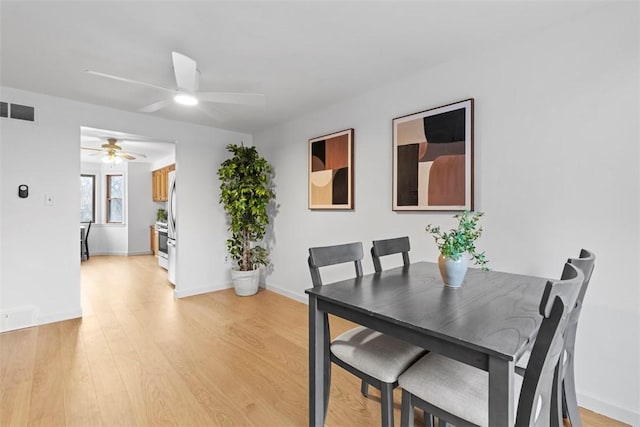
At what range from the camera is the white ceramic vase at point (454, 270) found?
5.12 ft

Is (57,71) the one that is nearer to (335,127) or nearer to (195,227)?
(195,227)

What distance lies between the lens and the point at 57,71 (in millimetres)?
2568

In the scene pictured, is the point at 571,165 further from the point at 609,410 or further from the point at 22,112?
the point at 22,112

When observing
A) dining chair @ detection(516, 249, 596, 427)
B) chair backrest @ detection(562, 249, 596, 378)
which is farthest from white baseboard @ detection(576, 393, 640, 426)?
chair backrest @ detection(562, 249, 596, 378)

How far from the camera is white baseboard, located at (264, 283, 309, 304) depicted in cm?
383

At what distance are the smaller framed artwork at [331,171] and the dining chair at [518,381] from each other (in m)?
2.09

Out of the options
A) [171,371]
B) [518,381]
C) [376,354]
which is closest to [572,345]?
[518,381]

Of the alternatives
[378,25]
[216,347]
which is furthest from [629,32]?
[216,347]

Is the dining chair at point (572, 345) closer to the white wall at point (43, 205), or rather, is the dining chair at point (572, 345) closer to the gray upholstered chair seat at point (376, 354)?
the gray upholstered chair seat at point (376, 354)

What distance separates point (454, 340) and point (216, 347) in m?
2.20

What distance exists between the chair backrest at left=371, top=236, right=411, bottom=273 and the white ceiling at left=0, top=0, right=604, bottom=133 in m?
1.40

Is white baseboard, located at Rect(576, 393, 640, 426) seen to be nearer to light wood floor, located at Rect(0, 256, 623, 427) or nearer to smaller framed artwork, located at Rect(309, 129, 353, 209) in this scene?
light wood floor, located at Rect(0, 256, 623, 427)

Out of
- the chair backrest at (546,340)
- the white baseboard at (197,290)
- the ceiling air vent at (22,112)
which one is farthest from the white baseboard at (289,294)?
the ceiling air vent at (22,112)

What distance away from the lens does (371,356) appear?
1.43m
